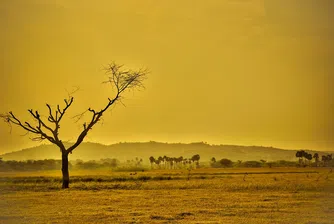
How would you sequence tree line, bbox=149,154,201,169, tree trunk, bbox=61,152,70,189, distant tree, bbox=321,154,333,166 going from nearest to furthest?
1. tree trunk, bbox=61,152,70,189
2. distant tree, bbox=321,154,333,166
3. tree line, bbox=149,154,201,169

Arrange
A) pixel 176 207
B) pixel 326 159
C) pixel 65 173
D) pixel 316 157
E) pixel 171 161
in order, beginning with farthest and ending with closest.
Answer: pixel 171 161 < pixel 316 157 < pixel 326 159 < pixel 65 173 < pixel 176 207

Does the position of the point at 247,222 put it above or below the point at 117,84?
below

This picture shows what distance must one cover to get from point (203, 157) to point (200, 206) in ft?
413

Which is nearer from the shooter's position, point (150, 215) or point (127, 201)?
point (150, 215)

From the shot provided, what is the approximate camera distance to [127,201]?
25.0 m

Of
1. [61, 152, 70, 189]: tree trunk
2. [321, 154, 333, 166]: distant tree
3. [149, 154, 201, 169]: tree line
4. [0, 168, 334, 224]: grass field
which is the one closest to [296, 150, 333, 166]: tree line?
[321, 154, 333, 166]: distant tree

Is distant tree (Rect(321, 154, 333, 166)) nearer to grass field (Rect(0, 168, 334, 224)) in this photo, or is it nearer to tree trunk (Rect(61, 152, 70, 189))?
tree trunk (Rect(61, 152, 70, 189))

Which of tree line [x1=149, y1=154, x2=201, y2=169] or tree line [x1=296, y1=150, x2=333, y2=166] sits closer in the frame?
tree line [x1=296, y1=150, x2=333, y2=166]

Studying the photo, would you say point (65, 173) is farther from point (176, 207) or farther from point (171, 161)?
point (171, 161)

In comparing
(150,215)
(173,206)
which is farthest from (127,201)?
(150,215)

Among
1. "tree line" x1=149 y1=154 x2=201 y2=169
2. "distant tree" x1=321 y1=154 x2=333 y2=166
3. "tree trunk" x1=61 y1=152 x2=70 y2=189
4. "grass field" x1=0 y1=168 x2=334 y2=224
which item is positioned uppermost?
"tree line" x1=149 y1=154 x2=201 y2=169

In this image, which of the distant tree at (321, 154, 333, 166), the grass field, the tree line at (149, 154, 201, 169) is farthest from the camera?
the tree line at (149, 154, 201, 169)

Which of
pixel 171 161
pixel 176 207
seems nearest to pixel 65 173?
pixel 176 207

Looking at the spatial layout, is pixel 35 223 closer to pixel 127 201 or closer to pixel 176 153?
pixel 127 201
